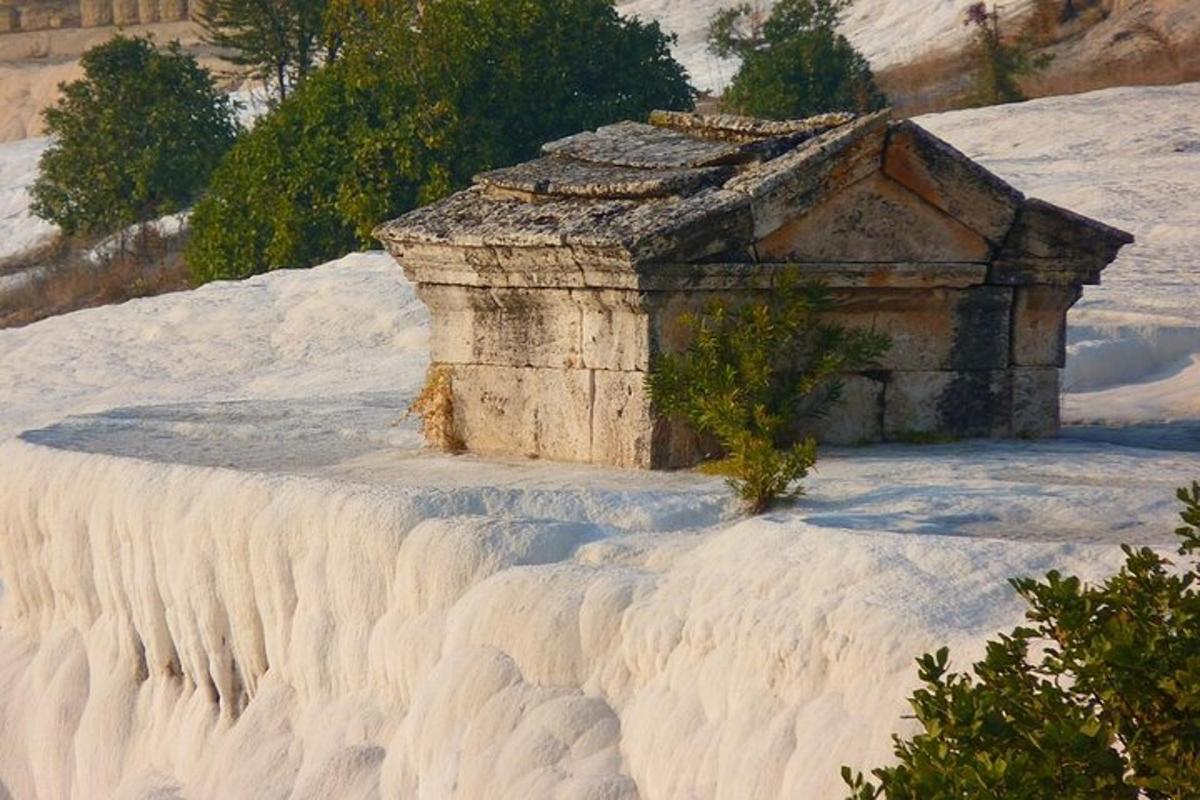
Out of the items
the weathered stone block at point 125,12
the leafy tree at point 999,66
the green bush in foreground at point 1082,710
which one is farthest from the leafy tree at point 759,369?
the weathered stone block at point 125,12

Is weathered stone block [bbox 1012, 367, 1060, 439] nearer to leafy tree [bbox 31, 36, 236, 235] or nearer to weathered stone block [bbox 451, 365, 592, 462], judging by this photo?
weathered stone block [bbox 451, 365, 592, 462]

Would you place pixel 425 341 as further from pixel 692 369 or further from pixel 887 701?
pixel 887 701

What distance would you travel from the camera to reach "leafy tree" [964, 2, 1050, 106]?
33750mm

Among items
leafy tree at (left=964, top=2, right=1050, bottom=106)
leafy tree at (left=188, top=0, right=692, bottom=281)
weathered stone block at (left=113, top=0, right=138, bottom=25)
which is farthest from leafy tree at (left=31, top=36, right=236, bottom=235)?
weathered stone block at (left=113, top=0, right=138, bottom=25)

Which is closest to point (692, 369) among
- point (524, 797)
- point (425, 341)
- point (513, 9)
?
point (524, 797)

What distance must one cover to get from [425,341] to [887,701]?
11.9 metres

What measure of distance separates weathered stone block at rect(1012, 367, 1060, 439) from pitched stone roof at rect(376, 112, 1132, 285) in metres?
0.51

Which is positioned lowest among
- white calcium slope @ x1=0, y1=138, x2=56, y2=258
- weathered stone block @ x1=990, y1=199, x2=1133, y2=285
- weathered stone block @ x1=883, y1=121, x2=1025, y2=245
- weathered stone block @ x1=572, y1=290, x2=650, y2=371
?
white calcium slope @ x1=0, y1=138, x2=56, y2=258

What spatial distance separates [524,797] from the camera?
22.3 ft

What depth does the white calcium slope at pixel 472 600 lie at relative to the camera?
6.34 meters

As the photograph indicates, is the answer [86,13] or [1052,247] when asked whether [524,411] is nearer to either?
[1052,247]

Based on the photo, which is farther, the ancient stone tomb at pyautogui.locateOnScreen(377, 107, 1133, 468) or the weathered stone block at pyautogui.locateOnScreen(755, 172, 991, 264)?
the weathered stone block at pyautogui.locateOnScreen(755, 172, 991, 264)

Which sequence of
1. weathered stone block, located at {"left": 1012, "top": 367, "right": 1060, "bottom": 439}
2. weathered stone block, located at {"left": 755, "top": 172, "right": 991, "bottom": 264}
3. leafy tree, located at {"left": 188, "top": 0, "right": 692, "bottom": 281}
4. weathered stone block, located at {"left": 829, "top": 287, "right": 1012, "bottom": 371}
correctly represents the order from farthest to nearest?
1. leafy tree, located at {"left": 188, "top": 0, "right": 692, "bottom": 281}
2. weathered stone block, located at {"left": 1012, "top": 367, "right": 1060, "bottom": 439}
3. weathered stone block, located at {"left": 829, "top": 287, "right": 1012, "bottom": 371}
4. weathered stone block, located at {"left": 755, "top": 172, "right": 991, "bottom": 264}

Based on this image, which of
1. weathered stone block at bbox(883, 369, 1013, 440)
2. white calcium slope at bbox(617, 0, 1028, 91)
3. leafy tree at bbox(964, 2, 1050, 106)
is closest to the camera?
weathered stone block at bbox(883, 369, 1013, 440)
